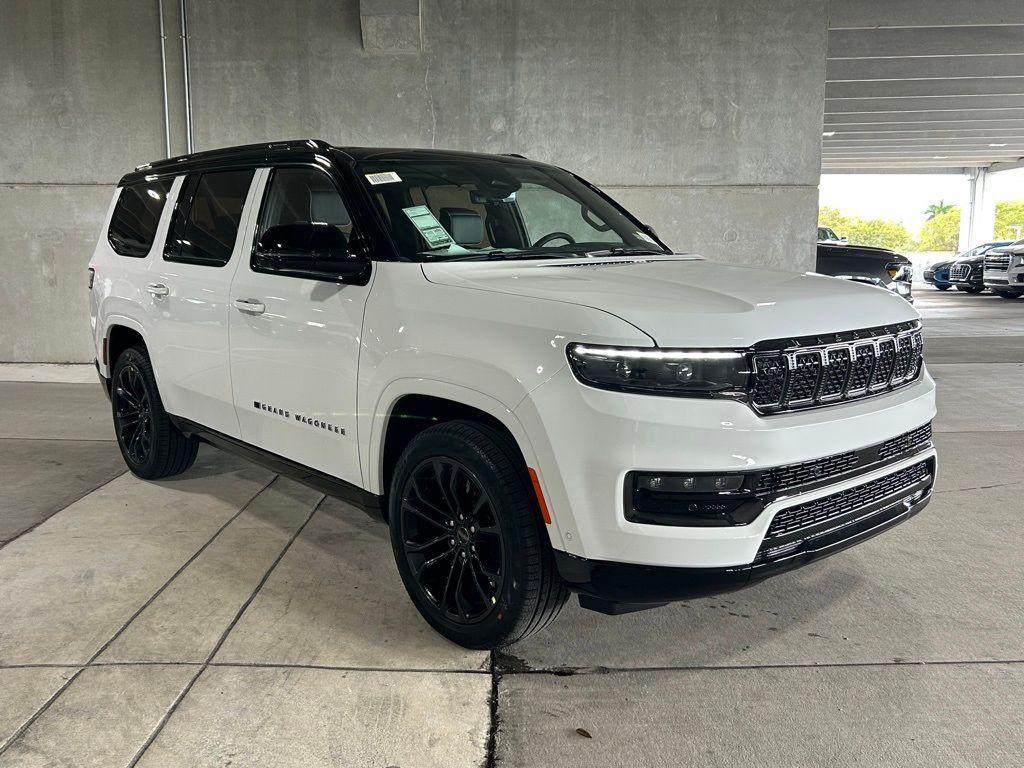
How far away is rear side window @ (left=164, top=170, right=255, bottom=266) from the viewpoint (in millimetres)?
3959

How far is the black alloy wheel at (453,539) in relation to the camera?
2824mm

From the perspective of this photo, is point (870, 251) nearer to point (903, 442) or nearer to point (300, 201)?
point (903, 442)

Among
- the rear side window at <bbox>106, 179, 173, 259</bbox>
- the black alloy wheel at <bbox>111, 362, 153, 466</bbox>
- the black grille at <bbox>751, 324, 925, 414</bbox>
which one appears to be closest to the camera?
the black grille at <bbox>751, 324, 925, 414</bbox>

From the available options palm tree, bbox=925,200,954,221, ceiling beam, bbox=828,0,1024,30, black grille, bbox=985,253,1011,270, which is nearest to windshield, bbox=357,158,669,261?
ceiling beam, bbox=828,0,1024,30

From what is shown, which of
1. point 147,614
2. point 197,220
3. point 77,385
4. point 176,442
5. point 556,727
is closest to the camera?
point 556,727

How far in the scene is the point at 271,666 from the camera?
2.90 meters

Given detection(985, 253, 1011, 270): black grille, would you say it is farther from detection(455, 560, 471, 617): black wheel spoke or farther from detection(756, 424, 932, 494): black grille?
detection(455, 560, 471, 617): black wheel spoke

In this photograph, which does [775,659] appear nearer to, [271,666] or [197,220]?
[271,666]

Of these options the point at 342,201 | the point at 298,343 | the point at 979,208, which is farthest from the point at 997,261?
the point at 979,208

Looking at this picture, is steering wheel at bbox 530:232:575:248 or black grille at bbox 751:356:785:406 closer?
black grille at bbox 751:356:785:406

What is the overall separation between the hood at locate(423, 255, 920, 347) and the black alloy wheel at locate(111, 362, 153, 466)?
2.59m

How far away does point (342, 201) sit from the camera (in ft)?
11.2

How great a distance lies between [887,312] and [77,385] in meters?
7.83

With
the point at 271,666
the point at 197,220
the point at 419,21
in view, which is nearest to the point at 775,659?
the point at 271,666
